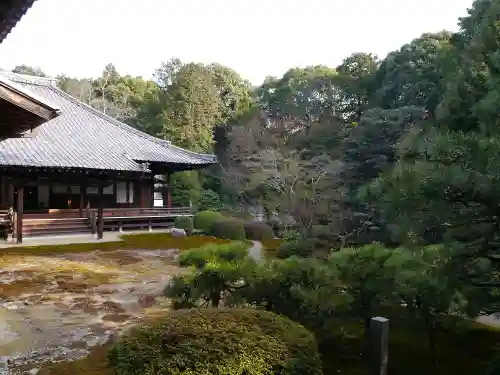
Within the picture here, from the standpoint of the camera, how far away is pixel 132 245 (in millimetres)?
15109

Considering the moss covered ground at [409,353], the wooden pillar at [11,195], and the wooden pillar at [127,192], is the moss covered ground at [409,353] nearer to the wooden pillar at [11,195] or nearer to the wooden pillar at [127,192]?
the wooden pillar at [11,195]

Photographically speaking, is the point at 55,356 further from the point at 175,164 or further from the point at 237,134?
the point at 237,134

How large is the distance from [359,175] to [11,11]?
16.0 meters

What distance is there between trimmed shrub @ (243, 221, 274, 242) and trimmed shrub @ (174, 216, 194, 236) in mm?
2367

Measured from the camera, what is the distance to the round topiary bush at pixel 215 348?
2707mm

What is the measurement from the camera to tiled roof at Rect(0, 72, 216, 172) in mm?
15547

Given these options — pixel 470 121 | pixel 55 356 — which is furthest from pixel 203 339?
pixel 470 121

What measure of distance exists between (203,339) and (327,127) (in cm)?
2286

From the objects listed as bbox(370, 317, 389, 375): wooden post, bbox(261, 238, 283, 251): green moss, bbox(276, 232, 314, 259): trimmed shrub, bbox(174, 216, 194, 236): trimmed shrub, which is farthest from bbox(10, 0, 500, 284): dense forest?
bbox(174, 216, 194, 236): trimmed shrub

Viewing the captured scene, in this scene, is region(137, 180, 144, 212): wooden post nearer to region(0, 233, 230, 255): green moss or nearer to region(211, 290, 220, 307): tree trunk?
region(0, 233, 230, 255): green moss

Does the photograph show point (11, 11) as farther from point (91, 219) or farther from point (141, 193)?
point (141, 193)

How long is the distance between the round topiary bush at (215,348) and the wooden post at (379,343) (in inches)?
41.6

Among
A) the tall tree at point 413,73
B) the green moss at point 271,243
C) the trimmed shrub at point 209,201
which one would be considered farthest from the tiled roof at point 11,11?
the trimmed shrub at point 209,201

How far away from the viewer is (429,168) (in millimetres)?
3160
